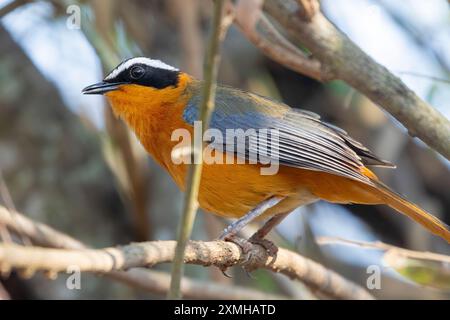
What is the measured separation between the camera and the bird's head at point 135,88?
172 inches

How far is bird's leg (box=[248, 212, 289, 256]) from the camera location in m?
3.76

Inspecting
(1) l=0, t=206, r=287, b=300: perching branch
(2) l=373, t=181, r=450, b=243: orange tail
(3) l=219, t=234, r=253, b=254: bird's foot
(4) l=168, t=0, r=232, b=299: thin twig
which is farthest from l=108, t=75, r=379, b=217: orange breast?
(4) l=168, t=0, r=232, b=299: thin twig

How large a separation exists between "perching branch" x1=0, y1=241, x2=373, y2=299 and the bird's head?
3.98 feet

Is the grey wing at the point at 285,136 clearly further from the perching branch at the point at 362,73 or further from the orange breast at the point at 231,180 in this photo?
the perching branch at the point at 362,73

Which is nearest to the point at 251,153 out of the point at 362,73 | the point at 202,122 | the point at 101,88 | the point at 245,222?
the point at 245,222

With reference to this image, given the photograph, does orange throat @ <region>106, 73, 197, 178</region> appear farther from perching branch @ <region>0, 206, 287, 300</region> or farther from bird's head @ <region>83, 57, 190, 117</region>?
perching branch @ <region>0, 206, 287, 300</region>

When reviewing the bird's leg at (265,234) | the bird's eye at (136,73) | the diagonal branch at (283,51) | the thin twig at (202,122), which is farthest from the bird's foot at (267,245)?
the thin twig at (202,122)

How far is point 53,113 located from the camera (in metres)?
6.05

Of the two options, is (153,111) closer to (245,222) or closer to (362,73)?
(245,222)

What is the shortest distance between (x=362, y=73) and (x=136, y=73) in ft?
5.01

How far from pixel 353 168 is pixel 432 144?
2.39 ft

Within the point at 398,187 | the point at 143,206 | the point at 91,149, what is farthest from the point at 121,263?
the point at 398,187

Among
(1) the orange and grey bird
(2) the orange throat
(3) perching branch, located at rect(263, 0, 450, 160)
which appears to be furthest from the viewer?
(2) the orange throat

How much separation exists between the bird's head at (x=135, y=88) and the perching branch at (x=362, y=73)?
3.57 ft
